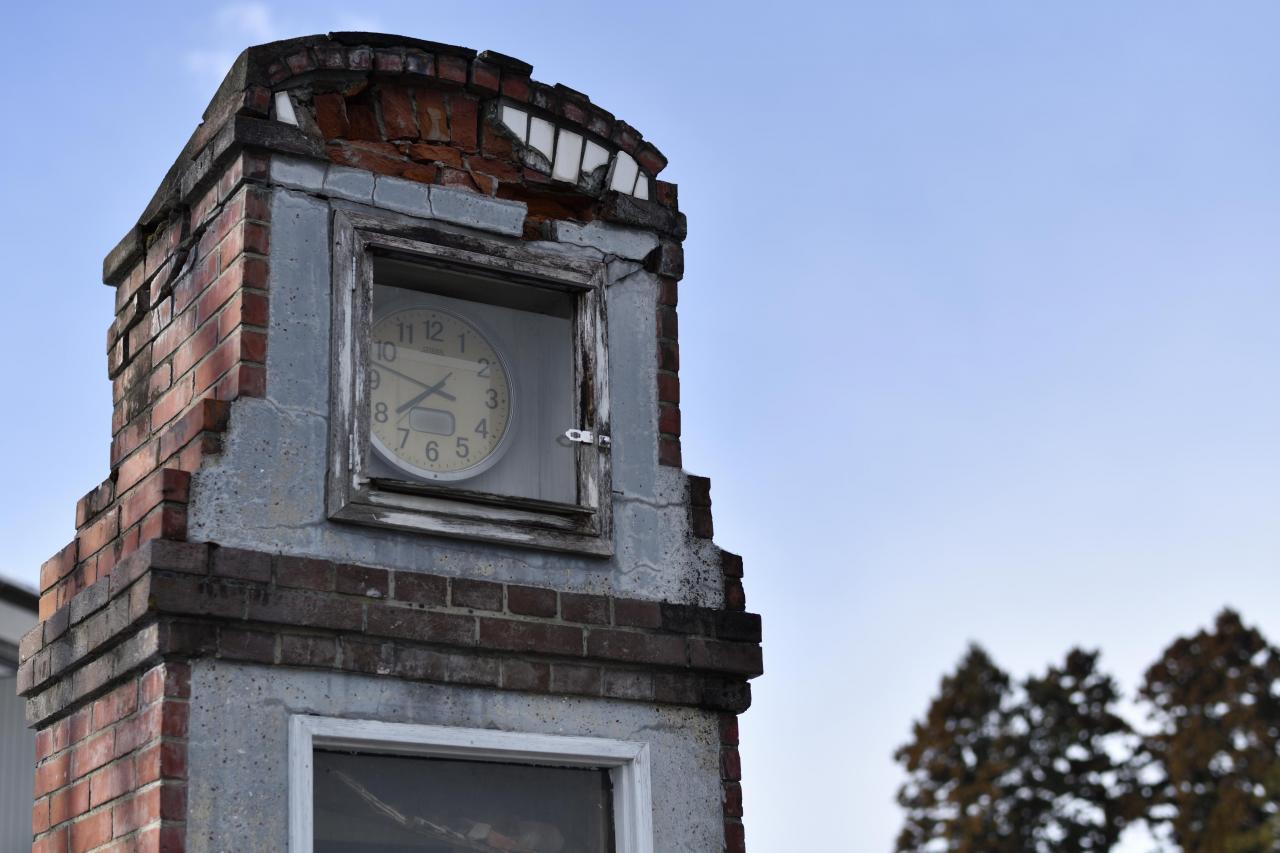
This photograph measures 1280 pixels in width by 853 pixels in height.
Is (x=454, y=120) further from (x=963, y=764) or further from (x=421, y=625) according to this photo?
(x=963, y=764)

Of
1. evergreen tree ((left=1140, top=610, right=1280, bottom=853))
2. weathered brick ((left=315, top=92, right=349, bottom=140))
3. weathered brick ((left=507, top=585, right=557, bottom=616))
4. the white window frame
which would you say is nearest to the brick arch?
weathered brick ((left=315, top=92, right=349, bottom=140))

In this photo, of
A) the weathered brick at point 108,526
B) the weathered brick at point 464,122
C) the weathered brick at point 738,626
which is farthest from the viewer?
the weathered brick at point 464,122

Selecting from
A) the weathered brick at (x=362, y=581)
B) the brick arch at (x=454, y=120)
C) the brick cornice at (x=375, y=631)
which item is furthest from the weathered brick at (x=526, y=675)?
the brick arch at (x=454, y=120)

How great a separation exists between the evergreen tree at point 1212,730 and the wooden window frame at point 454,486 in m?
21.3

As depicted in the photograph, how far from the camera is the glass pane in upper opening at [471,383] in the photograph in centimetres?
486

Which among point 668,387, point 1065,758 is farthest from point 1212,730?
point 668,387

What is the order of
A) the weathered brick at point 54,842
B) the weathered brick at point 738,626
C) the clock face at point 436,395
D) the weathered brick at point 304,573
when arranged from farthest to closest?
the weathered brick at point 738,626 → the clock face at point 436,395 → the weathered brick at point 54,842 → the weathered brick at point 304,573

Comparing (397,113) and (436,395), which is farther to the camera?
(397,113)

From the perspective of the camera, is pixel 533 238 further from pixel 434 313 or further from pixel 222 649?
pixel 222 649

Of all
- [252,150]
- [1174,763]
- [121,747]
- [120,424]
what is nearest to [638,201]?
[252,150]

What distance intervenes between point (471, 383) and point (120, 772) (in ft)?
4.64

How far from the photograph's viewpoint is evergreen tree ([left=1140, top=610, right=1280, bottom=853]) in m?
24.6

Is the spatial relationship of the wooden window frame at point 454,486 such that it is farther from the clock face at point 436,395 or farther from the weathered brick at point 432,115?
the weathered brick at point 432,115

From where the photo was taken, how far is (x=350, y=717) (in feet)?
14.5
